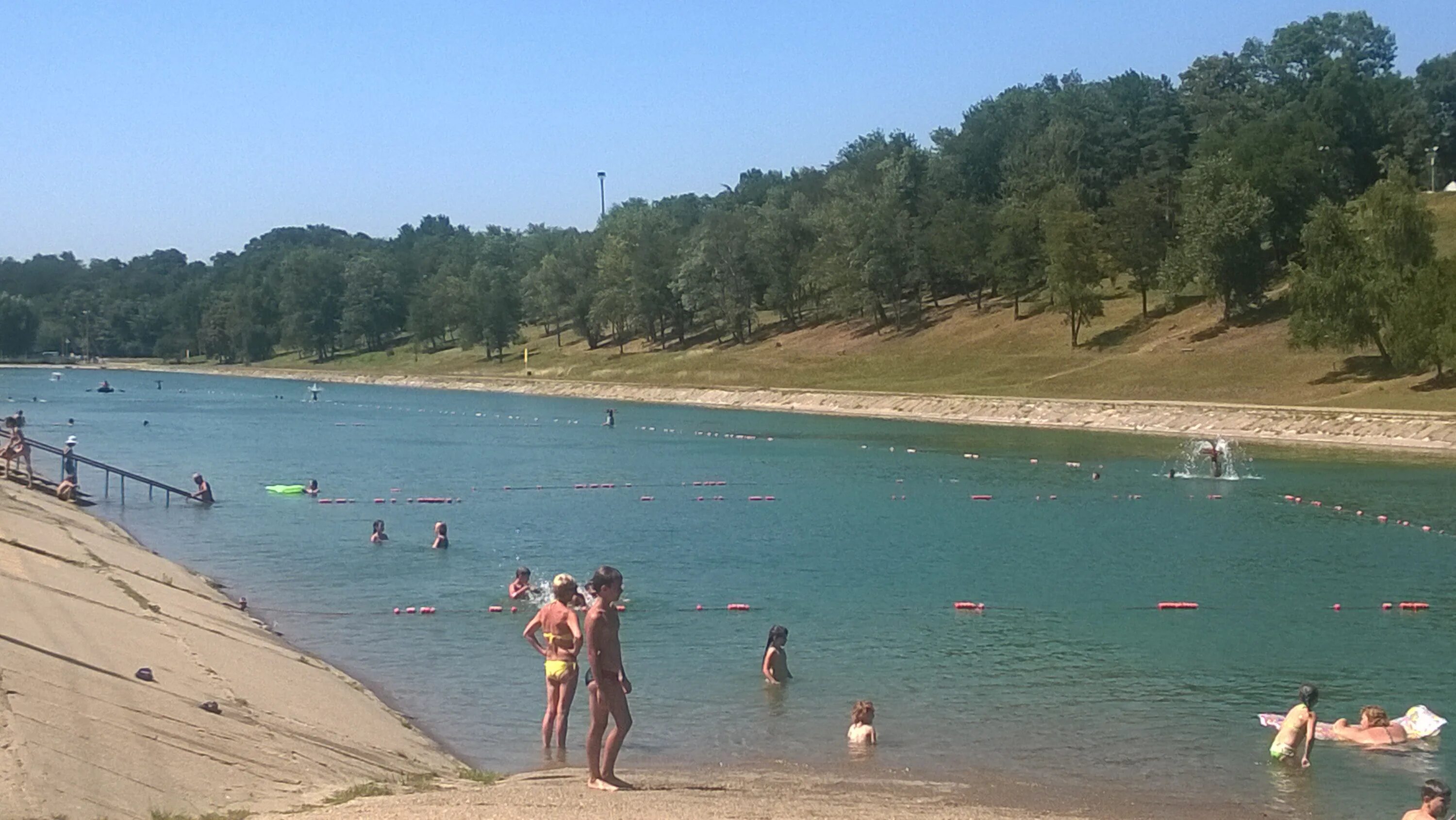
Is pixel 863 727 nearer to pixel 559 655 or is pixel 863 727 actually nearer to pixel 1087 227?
pixel 559 655

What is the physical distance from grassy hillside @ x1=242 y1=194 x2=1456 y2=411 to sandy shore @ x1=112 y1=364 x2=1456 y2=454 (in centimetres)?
281

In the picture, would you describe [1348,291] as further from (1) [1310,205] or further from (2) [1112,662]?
(2) [1112,662]

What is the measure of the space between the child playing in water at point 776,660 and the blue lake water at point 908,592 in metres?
0.44

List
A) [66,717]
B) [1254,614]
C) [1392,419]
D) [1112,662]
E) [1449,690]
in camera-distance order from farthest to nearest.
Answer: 1. [1392,419]
2. [1254,614]
3. [1112,662]
4. [1449,690]
5. [66,717]

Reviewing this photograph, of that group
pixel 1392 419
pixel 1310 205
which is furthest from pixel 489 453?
pixel 1310 205

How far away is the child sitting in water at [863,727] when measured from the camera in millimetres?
19297

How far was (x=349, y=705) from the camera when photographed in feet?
66.4

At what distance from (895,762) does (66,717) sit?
374 inches

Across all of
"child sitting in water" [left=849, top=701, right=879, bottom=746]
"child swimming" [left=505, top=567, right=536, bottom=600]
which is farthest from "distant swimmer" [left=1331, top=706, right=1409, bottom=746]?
"child swimming" [left=505, top=567, right=536, bottom=600]

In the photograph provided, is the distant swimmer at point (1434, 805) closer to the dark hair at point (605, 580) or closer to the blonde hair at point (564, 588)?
the dark hair at point (605, 580)

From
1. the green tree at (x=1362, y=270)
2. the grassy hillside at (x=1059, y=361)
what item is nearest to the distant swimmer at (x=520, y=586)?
the grassy hillside at (x=1059, y=361)

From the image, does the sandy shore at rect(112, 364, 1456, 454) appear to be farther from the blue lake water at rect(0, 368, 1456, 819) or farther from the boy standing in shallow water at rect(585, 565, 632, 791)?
the boy standing in shallow water at rect(585, 565, 632, 791)

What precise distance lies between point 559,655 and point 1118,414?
6798 centimetres

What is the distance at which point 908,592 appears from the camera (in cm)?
3170
